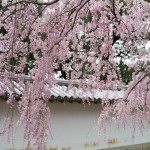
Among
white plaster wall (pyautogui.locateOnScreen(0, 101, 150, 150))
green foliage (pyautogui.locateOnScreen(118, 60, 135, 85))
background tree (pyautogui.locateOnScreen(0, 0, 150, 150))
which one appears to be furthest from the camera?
green foliage (pyautogui.locateOnScreen(118, 60, 135, 85))

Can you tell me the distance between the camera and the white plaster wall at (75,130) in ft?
26.0

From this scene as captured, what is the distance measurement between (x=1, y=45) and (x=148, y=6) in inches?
110

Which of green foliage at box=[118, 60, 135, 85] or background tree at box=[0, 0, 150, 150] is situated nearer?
background tree at box=[0, 0, 150, 150]

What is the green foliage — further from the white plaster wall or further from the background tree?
the background tree

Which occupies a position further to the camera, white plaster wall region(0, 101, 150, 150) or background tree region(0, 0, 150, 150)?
white plaster wall region(0, 101, 150, 150)

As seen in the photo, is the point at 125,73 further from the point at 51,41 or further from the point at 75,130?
the point at 51,41

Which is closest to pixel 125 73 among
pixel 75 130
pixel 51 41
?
pixel 75 130

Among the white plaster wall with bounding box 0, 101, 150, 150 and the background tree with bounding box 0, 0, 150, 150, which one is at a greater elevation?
the background tree with bounding box 0, 0, 150, 150

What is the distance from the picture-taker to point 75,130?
9461 mm

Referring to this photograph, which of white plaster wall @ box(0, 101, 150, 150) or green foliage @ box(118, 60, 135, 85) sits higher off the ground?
green foliage @ box(118, 60, 135, 85)

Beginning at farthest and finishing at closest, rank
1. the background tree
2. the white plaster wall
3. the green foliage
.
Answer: the green foliage, the white plaster wall, the background tree

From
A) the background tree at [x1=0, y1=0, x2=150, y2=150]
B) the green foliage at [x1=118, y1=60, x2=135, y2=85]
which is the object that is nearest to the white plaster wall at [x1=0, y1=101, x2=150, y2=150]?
the background tree at [x1=0, y1=0, x2=150, y2=150]

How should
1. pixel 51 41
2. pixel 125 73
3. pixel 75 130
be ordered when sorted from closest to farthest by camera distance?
pixel 51 41
pixel 75 130
pixel 125 73

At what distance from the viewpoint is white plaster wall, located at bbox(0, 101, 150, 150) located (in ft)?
26.0
